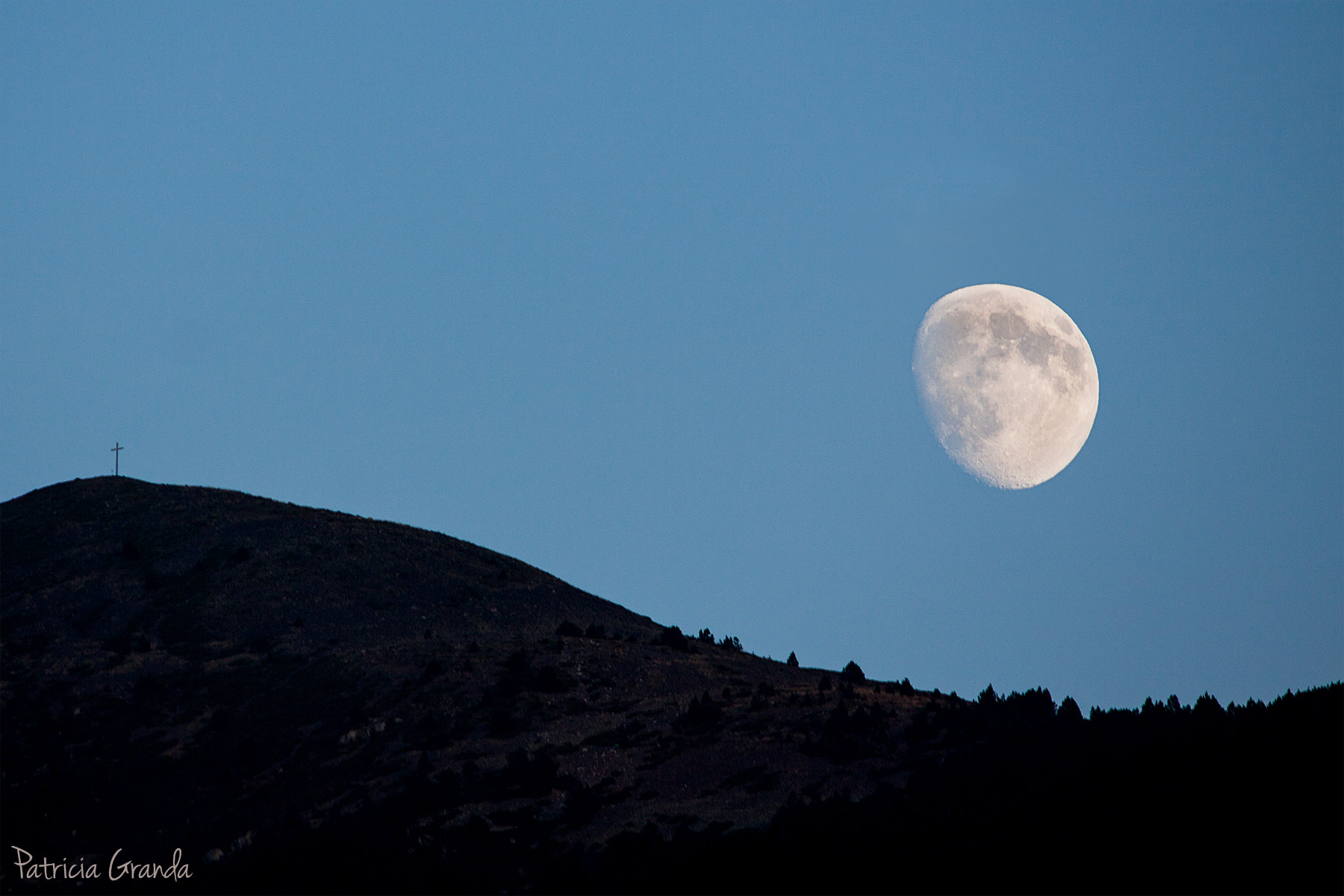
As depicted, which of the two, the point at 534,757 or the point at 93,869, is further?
the point at 534,757

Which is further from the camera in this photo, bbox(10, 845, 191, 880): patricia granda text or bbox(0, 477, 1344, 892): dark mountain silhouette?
bbox(10, 845, 191, 880): patricia granda text

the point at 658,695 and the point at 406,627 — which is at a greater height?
the point at 406,627

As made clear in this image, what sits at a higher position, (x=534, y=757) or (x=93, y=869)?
(x=534, y=757)

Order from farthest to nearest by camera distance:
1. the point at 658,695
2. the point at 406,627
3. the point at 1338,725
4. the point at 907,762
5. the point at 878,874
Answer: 1. the point at 406,627
2. the point at 658,695
3. the point at 907,762
4. the point at 1338,725
5. the point at 878,874

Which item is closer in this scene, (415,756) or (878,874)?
(878,874)

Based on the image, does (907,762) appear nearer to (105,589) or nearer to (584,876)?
(584,876)

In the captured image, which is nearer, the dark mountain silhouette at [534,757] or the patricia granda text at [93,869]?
the dark mountain silhouette at [534,757]

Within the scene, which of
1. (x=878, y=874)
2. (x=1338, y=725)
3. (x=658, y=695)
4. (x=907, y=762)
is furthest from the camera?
(x=658, y=695)

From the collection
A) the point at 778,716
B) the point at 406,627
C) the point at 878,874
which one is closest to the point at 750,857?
the point at 878,874
